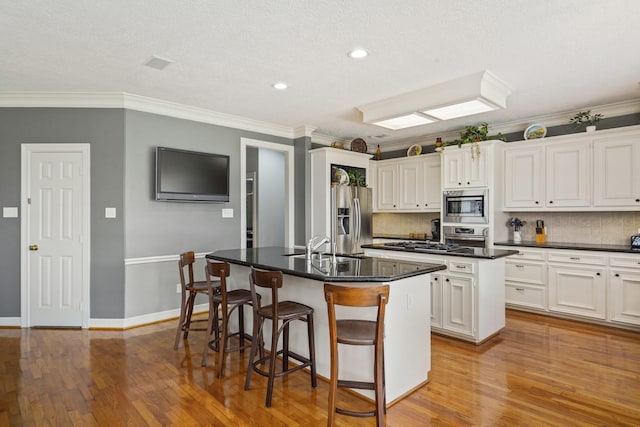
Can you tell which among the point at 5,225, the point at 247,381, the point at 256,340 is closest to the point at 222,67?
the point at 256,340

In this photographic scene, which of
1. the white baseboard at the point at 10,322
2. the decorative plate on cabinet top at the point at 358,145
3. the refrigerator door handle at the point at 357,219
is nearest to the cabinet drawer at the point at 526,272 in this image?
the refrigerator door handle at the point at 357,219

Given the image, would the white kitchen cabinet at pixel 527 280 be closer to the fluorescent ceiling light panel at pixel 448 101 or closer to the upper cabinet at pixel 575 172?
the upper cabinet at pixel 575 172

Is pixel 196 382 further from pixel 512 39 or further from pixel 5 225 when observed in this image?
pixel 512 39

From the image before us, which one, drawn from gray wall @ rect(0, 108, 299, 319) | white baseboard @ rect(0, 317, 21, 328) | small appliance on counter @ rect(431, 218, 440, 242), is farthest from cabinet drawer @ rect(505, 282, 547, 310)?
white baseboard @ rect(0, 317, 21, 328)

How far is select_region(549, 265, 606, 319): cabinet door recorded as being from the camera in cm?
426

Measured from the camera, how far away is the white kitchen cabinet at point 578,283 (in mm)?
4258

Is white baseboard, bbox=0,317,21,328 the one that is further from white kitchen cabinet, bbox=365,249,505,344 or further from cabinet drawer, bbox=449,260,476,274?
cabinet drawer, bbox=449,260,476,274

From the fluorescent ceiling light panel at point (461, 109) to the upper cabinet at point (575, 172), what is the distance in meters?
1.43

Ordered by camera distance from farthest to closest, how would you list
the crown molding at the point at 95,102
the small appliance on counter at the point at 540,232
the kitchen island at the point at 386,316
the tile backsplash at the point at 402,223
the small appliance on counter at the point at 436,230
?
the tile backsplash at the point at 402,223, the small appliance on counter at the point at 436,230, the small appliance on counter at the point at 540,232, the crown molding at the point at 95,102, the kitchen island at the point at 386,316

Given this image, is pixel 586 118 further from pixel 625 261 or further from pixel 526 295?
pixel 526 295

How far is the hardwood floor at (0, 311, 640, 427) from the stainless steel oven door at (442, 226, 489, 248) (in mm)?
1683

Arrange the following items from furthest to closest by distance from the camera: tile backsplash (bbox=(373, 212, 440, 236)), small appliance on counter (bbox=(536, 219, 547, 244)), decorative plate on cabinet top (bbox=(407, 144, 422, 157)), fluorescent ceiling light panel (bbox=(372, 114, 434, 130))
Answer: tile backsplash (bbox=(373, 212, 440, 236))
decorative plate on cabinet top (bbox=(407, 144, 422, 157))
small appliance on counter (bbox=(536, 219, 547, 244))
fluorescent ceiling light panel (bbox=(372, 114, 434, 130))

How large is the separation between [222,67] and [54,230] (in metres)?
2.76

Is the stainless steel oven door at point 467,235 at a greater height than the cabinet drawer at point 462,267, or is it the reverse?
the stainless steel oven door at point 467,235
